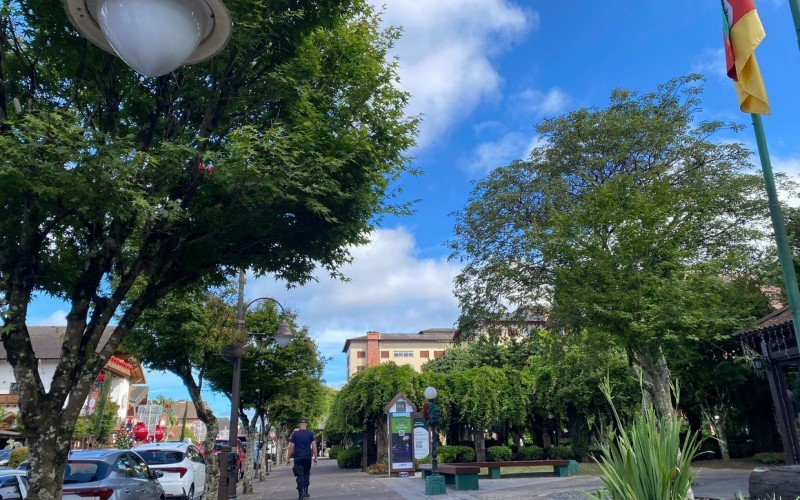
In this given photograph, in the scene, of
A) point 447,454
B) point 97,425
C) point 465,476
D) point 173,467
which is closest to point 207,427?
point 173,467

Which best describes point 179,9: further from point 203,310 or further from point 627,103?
point 627,103

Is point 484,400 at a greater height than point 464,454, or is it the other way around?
point 484,400

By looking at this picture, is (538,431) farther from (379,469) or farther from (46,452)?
(46,452)

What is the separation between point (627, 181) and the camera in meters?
12.7

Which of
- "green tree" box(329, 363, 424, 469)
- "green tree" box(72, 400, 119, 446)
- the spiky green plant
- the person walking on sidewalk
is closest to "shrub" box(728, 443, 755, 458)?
"green tree" box(329, 363, 424, 469)

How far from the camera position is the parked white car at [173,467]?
14477mm

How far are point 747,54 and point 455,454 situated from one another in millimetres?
26796

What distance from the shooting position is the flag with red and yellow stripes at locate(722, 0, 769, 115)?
6.12 metres

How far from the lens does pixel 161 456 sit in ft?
48.9

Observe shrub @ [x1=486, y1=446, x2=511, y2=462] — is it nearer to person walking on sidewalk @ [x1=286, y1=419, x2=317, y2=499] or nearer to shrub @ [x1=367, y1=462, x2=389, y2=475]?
shrub @ [x1=367, y1=462, x2=389, y2=475]

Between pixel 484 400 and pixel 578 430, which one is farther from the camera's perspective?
pixel 578 430

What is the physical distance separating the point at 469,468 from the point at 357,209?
10.8 m

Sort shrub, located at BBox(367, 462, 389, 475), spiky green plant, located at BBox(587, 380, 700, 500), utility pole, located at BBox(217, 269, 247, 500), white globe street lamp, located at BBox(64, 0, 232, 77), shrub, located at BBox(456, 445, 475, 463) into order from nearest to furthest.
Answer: white globe street lamp, located at BBox(64, 0, 232, 77), spiky green plant, located at BBox(587, 380, 700, 500), utility pole, located at BBox(217, 269, 247, 500), shrub, located at BBox(367, 462, 389, 475), shrub, located at BBox(456, 445, 475, 463)

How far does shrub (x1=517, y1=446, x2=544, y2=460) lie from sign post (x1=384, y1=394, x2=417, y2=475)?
343 inches
